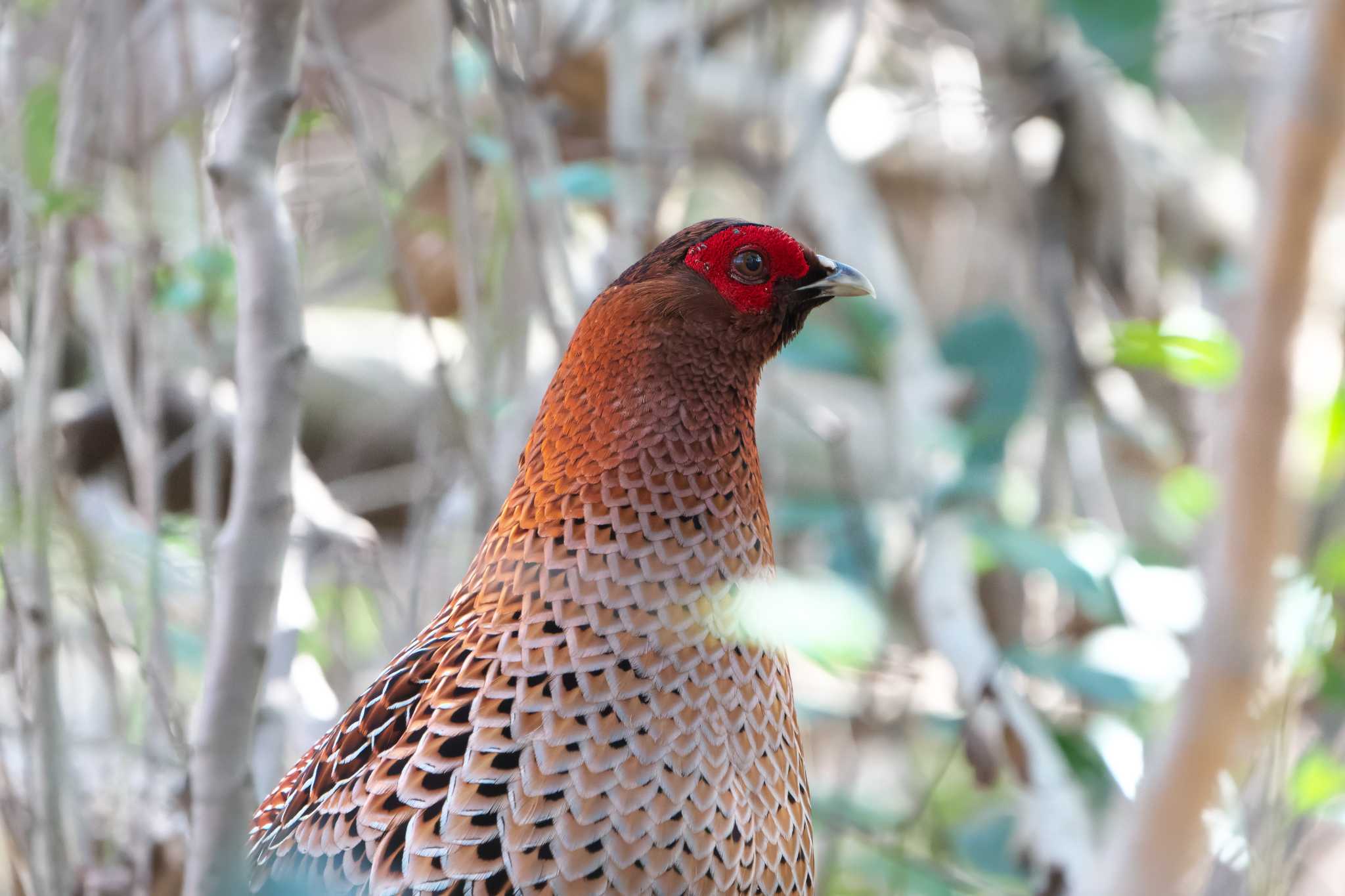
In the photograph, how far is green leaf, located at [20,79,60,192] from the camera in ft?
6.86

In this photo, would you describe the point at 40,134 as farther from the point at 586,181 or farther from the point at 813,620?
the point at 813,620

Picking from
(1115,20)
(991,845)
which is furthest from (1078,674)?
(1115,20)

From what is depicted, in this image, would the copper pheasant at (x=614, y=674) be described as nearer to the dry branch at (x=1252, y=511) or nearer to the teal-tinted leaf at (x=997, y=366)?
the dry branch at (x=1252, y=511)

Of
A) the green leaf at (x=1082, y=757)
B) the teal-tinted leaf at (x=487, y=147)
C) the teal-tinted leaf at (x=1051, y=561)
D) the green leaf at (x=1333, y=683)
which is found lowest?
the green leaf at (x=1082, y=757)

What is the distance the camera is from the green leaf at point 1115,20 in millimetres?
1694

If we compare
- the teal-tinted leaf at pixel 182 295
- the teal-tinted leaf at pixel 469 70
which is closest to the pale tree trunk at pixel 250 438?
the teal-tinted leaf at pixel 182 295

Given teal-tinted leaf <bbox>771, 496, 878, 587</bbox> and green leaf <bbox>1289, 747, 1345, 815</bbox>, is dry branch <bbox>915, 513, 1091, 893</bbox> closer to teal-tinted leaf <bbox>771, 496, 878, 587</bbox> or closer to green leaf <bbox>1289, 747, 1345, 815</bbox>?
teal-tinted leaf <bbox>771, 496, 878, 587</bbox>

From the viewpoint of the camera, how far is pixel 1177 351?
5.67ft

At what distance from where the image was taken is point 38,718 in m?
1.66

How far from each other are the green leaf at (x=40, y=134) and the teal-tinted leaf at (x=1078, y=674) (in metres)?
1.85

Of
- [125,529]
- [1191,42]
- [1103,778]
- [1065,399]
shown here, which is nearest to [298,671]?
[125,529]

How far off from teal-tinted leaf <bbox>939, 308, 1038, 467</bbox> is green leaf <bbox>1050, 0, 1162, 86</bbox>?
801 millimetres

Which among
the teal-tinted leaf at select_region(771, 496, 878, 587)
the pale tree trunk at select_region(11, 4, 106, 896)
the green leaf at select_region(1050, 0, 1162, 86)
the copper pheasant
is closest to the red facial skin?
the copper pheasant

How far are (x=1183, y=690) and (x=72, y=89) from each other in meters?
1.67
